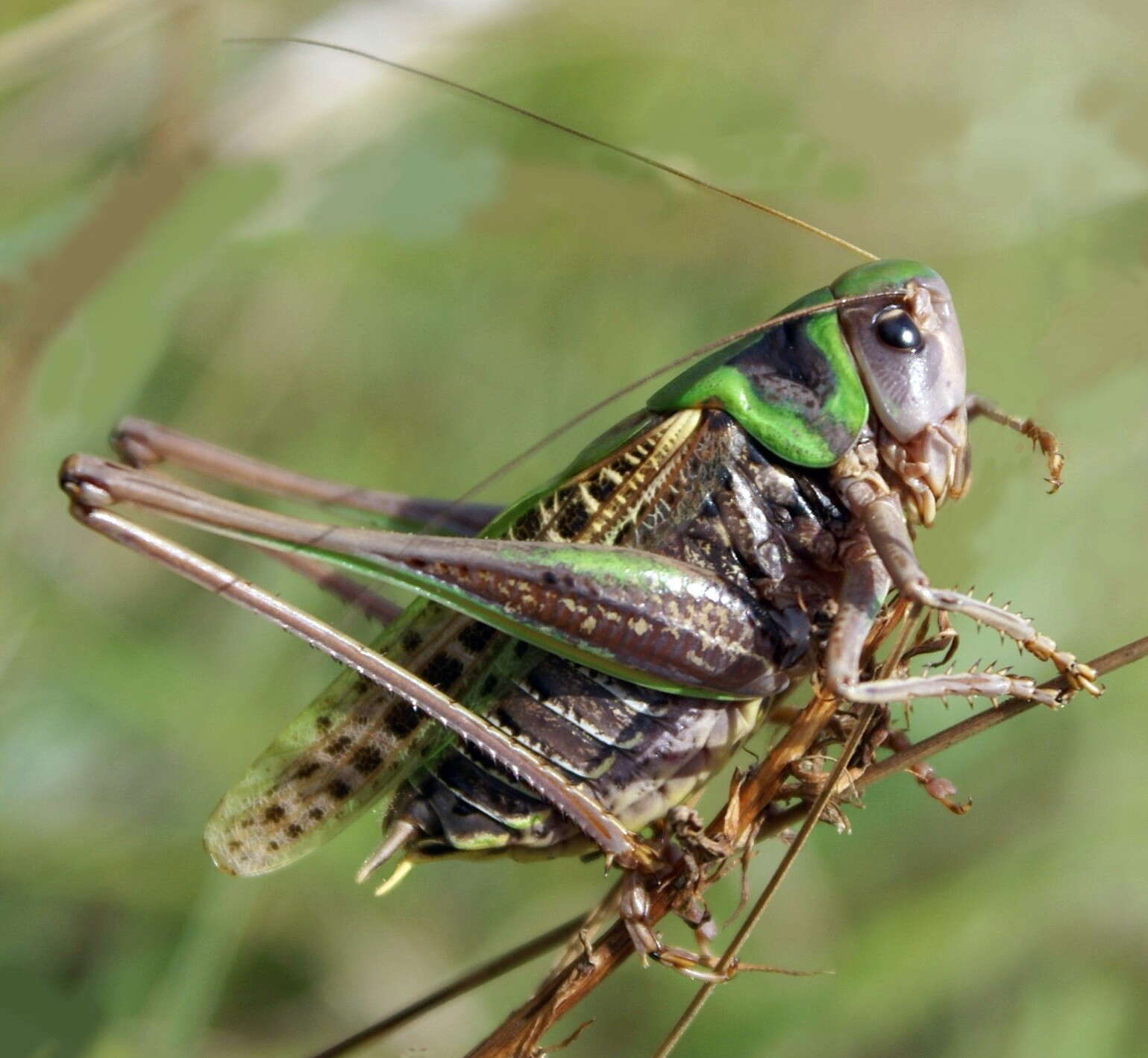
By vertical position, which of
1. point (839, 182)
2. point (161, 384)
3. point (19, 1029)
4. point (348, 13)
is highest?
point (348, 13)

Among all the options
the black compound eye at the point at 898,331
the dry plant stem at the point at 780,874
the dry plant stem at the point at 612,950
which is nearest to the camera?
the dry plant stem at the point at 780,874

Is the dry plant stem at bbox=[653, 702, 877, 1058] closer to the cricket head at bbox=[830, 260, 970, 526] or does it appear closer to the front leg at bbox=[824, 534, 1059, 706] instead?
the front leg at bbox=[824, 534, 1059, 706]

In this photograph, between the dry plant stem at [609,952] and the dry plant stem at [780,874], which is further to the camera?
the dry plant stem at [609,952]

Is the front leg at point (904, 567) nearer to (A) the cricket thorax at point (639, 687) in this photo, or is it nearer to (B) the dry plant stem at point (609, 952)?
(A) the cricket thorax at point (639, 687)

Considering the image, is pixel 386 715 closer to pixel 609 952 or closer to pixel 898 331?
pixel 609 952

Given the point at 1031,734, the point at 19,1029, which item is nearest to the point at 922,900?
the point at 1031,734

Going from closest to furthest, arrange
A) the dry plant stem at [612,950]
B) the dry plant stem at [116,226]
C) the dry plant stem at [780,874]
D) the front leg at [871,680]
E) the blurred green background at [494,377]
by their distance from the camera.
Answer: the dry plant stem at [780,874], the dry plant stem at [612,950], the front leg at [871,680], the blurred green background at [494,377], the dry plant stem at [116,226]

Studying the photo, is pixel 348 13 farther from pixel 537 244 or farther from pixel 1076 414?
→ pixel 1076 414

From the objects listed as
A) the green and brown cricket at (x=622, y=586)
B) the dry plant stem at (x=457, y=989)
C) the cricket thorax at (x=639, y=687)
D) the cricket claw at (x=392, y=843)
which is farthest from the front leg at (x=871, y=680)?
the cricket claw at (x=392, y=843)
